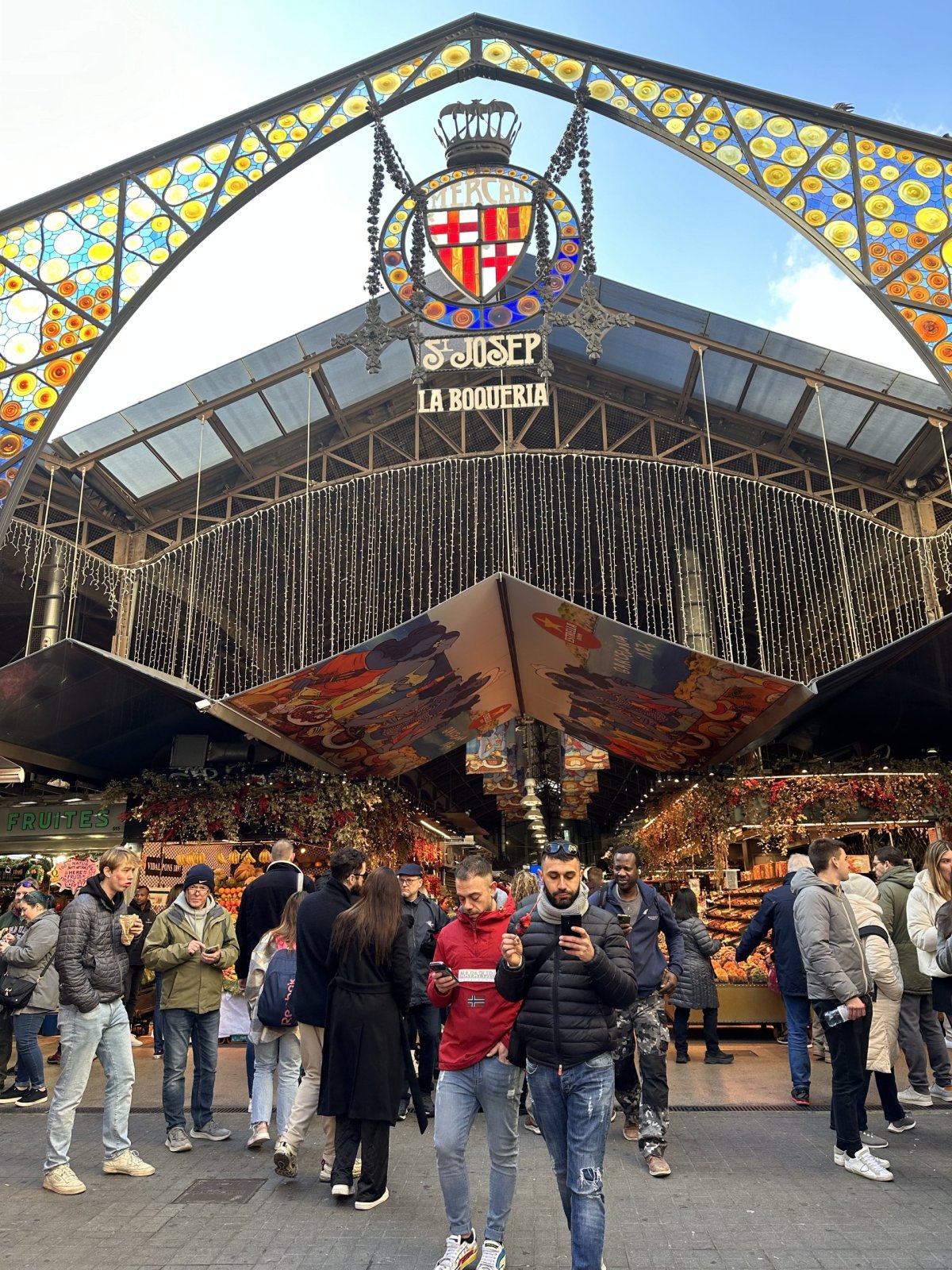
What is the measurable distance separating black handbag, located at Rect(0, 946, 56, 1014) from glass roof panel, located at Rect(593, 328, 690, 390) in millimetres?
10035

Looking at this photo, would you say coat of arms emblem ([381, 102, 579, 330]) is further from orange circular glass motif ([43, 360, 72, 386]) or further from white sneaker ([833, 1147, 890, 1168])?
white sneaker ([833, 1147, 890, 1168])

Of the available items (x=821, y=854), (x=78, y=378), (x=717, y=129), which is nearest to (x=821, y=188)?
(x=717, y=129)

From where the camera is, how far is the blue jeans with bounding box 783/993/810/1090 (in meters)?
5.74

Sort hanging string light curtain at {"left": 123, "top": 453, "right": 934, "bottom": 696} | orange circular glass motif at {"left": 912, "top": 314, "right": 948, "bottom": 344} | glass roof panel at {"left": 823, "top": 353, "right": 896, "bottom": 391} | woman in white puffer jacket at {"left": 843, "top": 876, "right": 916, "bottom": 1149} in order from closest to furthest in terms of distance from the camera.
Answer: woman in white puffer jacket at {"left": 843, "top": 876, "right": 916, "bottom": 1149} → orange circular glass motif at {"left": 912, "top": 314, "right": 948, "bottom": 344} → glass roof panel at {"left": 823, "top": 353, "right": 896, "bottom": 391} → hanging string light curtain at {"left": 123, "top": 453, "right": 934, "bottom": 696}

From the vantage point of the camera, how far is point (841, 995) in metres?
4.09

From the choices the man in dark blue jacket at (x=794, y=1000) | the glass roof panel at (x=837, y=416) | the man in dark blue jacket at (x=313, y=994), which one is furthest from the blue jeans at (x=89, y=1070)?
the glass roof panel at (x=837, y=416)

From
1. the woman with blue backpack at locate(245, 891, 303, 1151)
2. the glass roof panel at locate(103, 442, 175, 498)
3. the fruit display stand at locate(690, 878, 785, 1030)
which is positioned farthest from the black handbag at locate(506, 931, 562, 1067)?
the glass roof panel at locate(103, 442, 175, 498)

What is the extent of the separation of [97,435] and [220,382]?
1860mm

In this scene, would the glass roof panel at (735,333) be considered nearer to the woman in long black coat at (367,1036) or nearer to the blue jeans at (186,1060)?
the woman in long black coat at (367,1036)

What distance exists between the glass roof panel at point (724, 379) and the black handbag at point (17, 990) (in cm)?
1043

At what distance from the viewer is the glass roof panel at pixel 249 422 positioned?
42.3ft

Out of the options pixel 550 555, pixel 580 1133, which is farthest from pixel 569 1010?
pixel 550 555

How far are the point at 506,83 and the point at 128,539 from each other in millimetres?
9237

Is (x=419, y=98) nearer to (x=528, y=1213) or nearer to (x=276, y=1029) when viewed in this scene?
(x=276, y=1029)
